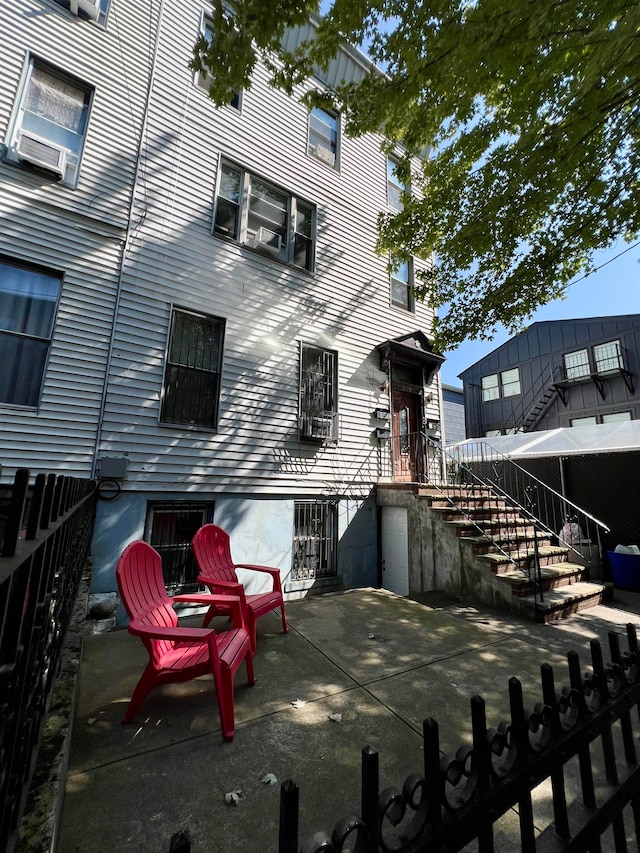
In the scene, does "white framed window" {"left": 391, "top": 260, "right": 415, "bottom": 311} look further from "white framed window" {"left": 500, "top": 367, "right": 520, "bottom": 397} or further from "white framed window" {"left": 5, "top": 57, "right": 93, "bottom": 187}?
"white framed window" {"left": 500, "top": 367, "right": 520, "bottom": 397}

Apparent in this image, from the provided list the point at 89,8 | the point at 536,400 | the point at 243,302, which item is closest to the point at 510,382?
the point at 536,400

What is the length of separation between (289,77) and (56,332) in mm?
4501

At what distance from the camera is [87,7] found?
620 cm

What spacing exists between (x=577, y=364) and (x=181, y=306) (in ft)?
60.1

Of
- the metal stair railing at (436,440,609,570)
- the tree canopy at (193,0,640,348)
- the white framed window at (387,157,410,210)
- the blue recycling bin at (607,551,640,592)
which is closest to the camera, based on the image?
the tree canopy at (193,0,640,348)

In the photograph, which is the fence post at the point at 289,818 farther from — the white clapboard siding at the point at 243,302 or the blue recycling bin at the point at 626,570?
the blue recycling bin at the point at 626,570

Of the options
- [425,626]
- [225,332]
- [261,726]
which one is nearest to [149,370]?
[225,332]

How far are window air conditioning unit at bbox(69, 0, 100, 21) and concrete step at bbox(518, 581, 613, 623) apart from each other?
1176 cm

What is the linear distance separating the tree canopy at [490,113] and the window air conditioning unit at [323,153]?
315 centimetres

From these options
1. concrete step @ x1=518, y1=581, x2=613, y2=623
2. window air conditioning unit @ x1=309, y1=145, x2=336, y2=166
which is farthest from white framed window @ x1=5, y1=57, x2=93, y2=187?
concrete step @ x1=518, y1=581, x2=613, y2=623

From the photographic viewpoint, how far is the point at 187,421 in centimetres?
628

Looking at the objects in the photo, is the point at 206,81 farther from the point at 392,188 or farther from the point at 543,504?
the point at 543,504

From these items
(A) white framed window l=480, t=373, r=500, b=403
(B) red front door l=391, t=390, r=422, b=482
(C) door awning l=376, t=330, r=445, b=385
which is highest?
(A) white framed window l=480, t=373, r=500, b=403

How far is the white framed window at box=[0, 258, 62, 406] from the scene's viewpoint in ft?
16.4
